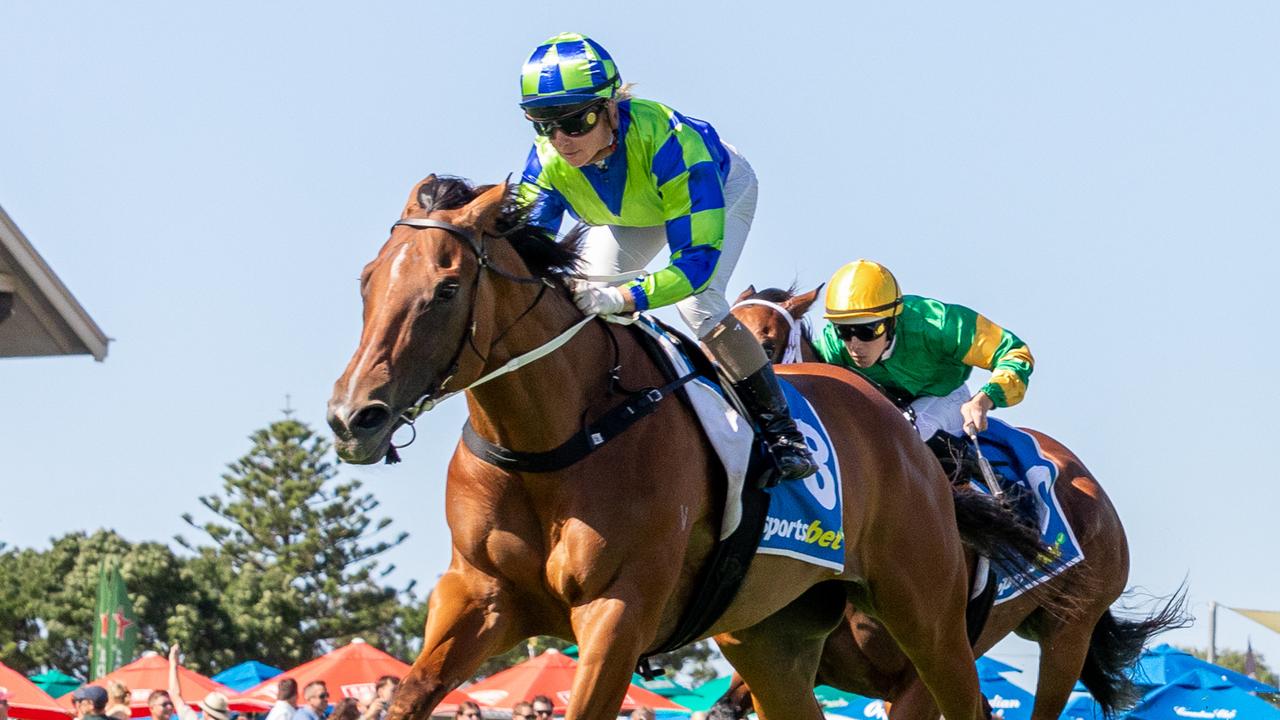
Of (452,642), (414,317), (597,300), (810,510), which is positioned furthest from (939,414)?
(414,317)

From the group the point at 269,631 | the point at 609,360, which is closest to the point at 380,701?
the point at 609,360

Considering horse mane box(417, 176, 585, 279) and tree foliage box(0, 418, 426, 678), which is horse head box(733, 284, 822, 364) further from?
tree foliage box(0, 418, 426, 678)

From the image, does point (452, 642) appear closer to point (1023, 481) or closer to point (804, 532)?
point (804, 532)

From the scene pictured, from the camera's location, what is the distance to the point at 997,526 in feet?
26.0

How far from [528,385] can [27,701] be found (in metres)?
8.58

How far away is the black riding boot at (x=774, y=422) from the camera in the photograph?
20.0 feet

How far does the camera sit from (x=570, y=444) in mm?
5387

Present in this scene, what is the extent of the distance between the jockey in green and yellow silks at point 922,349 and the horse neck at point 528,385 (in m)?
2.80

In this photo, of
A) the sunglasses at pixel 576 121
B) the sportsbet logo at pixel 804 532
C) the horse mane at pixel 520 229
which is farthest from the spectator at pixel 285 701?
the sunglasses at pixel 576 121

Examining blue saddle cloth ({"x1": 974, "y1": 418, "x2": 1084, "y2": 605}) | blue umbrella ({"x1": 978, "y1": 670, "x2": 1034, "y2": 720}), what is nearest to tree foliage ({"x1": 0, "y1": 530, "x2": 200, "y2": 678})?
blue umbrella ({"x1": 978, "y1": 670, "x2": 1034, "y2": 720})

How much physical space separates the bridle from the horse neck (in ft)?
0.06

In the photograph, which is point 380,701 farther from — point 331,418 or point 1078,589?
point 331,418

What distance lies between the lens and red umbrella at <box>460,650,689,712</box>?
50.3ft

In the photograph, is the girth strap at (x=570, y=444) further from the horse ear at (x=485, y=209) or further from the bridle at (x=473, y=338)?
the horse ear at (x=485, y=209)
